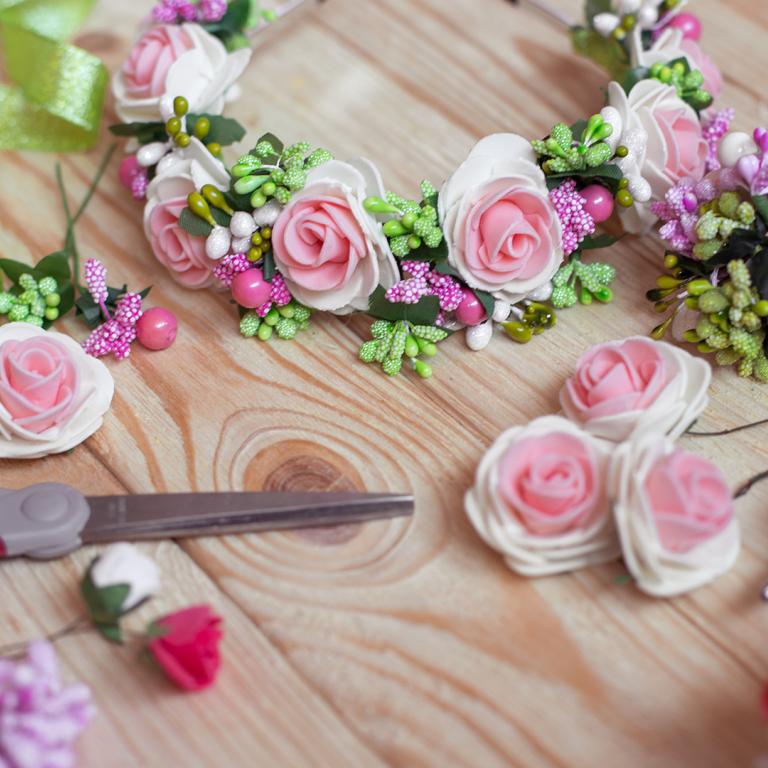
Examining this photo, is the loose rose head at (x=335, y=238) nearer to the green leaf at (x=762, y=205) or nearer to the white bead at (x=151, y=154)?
the white bead at (x=151, y=154)

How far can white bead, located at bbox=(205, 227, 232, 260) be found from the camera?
883 mm

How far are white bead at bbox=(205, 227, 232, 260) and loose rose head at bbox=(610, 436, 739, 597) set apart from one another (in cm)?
37

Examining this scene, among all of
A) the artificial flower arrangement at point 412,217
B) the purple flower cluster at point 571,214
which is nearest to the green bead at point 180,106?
the artificial flower arrangement at point 412,217

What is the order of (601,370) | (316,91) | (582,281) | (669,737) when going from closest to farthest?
(669,737)
(601,370)
(582,281)
(316,91)

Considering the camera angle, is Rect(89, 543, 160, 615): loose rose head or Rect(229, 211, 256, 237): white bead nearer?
Rect(89, 543, 160, 615): loose rose head

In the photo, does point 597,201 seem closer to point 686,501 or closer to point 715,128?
point 715,128

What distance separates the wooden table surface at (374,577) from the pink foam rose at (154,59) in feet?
0.34

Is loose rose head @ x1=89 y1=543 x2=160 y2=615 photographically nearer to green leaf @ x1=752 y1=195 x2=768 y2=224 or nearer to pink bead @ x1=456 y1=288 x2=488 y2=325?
pink bead @ x1=456 y1=288 x2=488 y2=325

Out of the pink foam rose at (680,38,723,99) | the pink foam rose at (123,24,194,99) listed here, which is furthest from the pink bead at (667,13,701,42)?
the pink foam rose at (123,24,194,99)

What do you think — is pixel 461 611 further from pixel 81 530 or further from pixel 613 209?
pixel 613 209

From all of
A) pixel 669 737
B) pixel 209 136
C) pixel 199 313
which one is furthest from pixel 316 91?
pixel 669 737

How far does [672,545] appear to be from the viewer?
740 mm

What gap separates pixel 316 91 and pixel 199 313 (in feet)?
1.02

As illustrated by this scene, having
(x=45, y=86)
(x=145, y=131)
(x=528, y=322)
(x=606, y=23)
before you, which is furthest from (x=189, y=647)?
(x=606, y=23)
